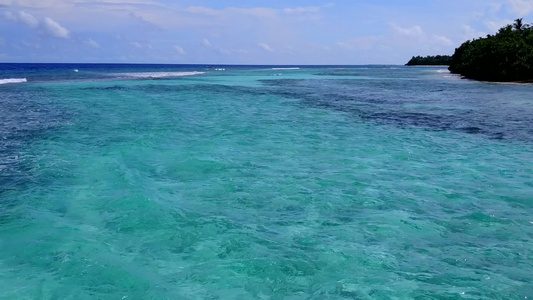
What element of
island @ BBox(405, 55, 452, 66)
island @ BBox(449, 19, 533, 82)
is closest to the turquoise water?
island @ BBox(449, 19, 533, 82)

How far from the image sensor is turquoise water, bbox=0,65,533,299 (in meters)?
6.16

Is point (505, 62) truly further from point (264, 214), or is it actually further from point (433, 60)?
point (433, 60)

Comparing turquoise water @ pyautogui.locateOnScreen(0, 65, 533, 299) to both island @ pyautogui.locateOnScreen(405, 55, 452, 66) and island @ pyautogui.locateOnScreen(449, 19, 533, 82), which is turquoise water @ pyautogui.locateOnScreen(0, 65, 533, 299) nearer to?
island @ pyautogui.locateOnScreen(449, 19, 533, 82)

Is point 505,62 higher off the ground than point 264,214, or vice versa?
point 505,62

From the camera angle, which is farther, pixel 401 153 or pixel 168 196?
pixel 401 153

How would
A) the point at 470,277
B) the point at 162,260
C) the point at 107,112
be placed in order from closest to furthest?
the point at 470,277, the point at 162,260, the point at 107,112

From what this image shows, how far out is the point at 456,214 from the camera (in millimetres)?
8602

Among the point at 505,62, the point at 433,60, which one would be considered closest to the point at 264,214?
the point at 505,62

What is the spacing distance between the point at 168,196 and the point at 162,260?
10.1 ft

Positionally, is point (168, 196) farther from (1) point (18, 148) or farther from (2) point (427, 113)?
(2) point (427, 113)

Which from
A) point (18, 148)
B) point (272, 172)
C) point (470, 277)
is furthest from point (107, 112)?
point (470, 277)

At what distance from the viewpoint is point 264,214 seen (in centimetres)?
866

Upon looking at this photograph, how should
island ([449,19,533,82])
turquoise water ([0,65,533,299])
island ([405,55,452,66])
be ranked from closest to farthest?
turquoise water ([0,65,533,299]) < island ([449,19,533,82]) < island ([405,55,452,66])

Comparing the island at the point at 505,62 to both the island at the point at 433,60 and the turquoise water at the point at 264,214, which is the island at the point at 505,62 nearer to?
the turquoise water at the point at 264,214
